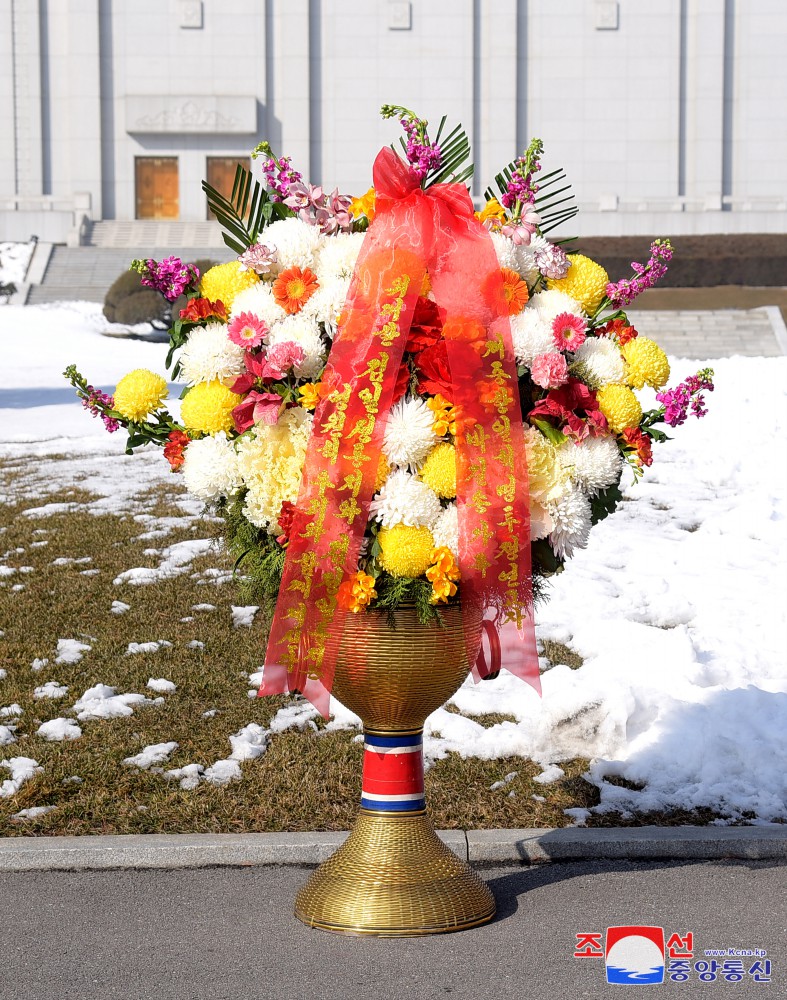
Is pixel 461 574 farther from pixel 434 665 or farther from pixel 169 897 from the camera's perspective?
pixel 169 897

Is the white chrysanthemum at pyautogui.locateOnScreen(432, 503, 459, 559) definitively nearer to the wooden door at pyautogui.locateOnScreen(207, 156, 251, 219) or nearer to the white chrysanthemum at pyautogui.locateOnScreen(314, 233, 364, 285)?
the white chrysanthemum at pyautogui.locateOnScreen(314, 233, 364, 285)

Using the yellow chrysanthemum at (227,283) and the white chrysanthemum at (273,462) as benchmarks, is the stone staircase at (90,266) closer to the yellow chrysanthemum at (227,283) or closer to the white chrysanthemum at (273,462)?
the yellow chrysanthemum at (227,283)

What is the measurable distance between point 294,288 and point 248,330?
0.68ft

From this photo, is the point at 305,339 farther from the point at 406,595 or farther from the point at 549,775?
the point at 549,775

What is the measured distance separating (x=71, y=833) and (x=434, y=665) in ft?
6.33

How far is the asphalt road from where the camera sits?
3.70 metres

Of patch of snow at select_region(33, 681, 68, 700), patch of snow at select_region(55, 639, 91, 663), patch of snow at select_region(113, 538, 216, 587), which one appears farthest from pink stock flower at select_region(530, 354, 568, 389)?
patch of snow at select_region(113, 538, 216, 587)

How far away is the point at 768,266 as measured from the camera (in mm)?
31844

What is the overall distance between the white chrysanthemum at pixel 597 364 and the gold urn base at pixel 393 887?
1511 mm

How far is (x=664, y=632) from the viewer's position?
23.4 feet

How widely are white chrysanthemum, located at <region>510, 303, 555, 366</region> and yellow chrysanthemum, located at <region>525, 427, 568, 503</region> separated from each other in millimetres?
249

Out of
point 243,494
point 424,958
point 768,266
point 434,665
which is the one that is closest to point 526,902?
point 424,958

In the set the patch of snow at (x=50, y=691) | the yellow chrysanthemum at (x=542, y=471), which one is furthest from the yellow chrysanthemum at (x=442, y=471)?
the patch of snow at (x=50, y=691)

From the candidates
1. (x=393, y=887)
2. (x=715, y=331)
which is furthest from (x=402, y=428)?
(x=715, y=331)
